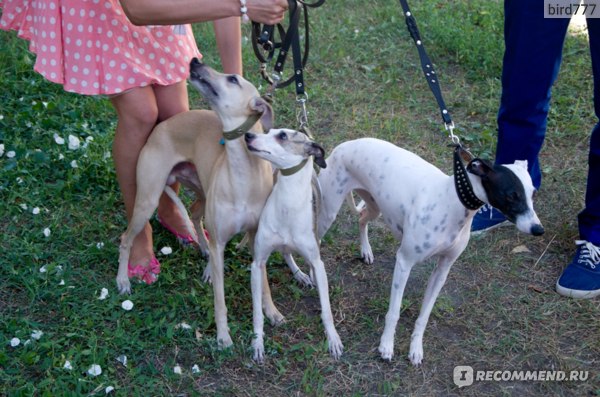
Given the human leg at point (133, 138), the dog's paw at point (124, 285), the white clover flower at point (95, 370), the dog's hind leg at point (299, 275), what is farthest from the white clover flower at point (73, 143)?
the white clover flower at point (95, 370)

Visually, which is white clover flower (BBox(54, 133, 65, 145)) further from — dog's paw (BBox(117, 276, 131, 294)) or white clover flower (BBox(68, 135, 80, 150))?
dog's paw (BBox(117, 276, 131, 294))

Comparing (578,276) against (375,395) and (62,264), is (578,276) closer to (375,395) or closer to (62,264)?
(375,395)

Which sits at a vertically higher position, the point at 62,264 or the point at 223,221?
the point at 223,221

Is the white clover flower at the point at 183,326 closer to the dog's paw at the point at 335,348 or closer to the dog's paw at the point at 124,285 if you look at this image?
the dog's paw at the point at 124,285

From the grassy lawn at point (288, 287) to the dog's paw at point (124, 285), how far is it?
0.13 ft

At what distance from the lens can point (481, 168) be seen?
3078 millimetres

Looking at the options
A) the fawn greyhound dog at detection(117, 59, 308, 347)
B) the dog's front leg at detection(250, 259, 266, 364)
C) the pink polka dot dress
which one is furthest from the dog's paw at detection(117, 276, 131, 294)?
the pink polka dot dress

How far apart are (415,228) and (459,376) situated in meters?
0.77

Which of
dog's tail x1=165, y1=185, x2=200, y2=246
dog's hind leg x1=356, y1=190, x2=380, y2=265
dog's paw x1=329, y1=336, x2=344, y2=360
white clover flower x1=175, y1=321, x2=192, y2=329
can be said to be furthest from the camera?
dog's hind leg x1=356, y1=190, x2=380, y2=265

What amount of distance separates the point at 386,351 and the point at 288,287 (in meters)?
0.77

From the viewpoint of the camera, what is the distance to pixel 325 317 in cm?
357

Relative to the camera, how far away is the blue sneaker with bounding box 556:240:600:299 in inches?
157

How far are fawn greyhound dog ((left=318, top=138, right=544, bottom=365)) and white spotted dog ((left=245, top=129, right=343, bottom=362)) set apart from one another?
0.31 metres

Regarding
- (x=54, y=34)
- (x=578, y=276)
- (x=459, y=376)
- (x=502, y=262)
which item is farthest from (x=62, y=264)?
(x=578, y=276)
